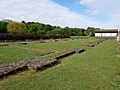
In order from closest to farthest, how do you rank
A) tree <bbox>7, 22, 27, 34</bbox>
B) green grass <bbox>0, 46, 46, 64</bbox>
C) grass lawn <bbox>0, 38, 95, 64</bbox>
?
1. green grass <bbox>0, 46, 46, 64</bbox>
2. grass lawn <bbox>0, 38, 95, 64</bbox>
3. tree <bbox>7, 22, 27, 34</bbox>

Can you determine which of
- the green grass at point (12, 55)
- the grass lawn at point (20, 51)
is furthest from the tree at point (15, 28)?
the green grass at point (12, 55)

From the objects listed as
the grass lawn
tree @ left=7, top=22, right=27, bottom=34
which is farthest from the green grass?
tree @ left=7, top=22, right=27, bottom=34

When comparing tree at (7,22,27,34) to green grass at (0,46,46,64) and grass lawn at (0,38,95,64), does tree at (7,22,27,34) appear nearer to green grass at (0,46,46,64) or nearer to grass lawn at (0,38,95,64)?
grass lawn at (0,38,95,64)

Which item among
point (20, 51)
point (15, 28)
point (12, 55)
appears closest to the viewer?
point (12, 55)

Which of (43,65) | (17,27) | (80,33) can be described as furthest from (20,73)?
(80,33)

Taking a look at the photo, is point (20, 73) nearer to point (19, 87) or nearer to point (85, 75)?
point (19, 87)

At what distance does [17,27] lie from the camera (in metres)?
71.1

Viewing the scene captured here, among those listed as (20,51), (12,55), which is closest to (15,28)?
(20,51)

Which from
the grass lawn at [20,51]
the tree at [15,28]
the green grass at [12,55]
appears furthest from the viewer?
the tree at [15,28]

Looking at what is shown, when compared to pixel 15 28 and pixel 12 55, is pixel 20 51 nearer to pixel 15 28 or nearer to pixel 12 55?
pixel 12 55

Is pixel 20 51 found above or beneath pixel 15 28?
beneath

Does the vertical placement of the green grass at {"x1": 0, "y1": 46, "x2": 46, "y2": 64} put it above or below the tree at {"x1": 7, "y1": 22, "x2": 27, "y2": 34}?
below

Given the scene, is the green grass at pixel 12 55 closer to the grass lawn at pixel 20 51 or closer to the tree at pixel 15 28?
the grass lawn at pixel 20 51

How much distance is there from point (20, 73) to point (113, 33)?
8034 cm
